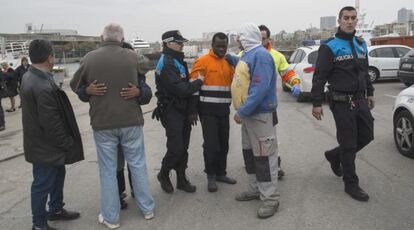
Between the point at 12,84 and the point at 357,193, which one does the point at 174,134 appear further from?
the point at 12,84

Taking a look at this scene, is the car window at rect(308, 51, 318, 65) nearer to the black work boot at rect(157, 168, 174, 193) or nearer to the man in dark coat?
the black work boot at rect(157, 168, 174, 193)

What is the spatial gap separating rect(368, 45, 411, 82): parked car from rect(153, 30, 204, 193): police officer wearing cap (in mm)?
13449

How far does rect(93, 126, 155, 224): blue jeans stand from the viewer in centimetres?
397

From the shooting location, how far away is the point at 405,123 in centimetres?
602

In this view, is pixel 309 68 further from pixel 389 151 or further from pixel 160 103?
pixel 160 103

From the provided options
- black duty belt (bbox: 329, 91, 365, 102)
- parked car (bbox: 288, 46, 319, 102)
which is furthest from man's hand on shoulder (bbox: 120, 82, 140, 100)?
parked car (bbox: 288, 46, 319, 102)

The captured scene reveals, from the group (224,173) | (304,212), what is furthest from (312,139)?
(304,212)

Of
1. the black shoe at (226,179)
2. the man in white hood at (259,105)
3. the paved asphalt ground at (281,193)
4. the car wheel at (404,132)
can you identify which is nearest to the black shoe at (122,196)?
the paved asphalt ground at (281,193)

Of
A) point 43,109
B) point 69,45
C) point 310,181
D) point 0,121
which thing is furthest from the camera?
point 69,45

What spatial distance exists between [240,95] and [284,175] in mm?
1620

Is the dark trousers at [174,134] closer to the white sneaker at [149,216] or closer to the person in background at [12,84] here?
the white sneaker at [149,216]

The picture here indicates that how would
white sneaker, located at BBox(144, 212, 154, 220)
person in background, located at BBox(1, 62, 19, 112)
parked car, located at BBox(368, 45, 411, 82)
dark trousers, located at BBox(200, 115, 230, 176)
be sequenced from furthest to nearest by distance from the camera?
parked car, located at BBox(368, 45, 411, 82), person in background, located at BBox(1, 62, 19, 112), dark trousers, located at BBox(200, 115, 230, 176), white sneaker, located at BBox(144, 212, 154, 220)

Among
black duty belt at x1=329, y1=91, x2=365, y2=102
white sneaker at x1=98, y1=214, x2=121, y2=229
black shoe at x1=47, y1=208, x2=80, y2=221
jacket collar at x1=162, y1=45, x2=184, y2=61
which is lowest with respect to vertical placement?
white sneaker at x1=98, y1=214, x2=121, y2=229

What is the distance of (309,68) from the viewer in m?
12.2
